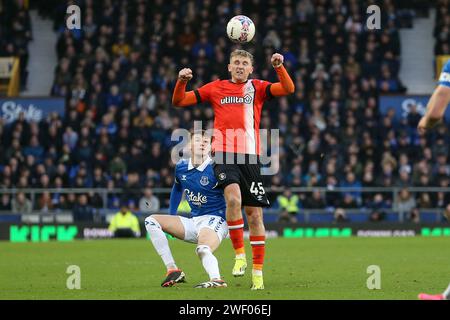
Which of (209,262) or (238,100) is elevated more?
(238,100)

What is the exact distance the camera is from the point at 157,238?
36.4ft

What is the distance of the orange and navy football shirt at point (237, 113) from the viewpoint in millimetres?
10820

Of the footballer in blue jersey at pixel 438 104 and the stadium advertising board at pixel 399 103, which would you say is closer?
the footballer in blue jersey at pixel 438 104

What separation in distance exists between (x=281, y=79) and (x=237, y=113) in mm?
649

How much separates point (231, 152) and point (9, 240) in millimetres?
14361

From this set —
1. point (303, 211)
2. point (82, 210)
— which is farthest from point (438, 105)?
point (82, 210)

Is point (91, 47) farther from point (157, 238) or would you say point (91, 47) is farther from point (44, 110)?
point (157, 238)

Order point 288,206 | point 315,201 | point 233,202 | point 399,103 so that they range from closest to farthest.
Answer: point 233,202, point 288,206, point 315,201, point 399,103

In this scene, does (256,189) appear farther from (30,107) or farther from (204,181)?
(30,107)

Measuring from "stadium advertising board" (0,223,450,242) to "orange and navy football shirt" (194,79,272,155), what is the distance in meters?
13.5

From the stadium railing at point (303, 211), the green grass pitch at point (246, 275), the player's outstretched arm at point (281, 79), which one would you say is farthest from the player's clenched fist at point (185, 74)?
the stadium railing at point (303, 211)

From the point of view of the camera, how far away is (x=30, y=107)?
2862 cm

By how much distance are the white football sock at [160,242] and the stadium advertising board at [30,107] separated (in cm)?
1767

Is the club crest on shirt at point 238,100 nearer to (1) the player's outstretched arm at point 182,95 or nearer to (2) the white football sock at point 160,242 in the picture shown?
(1) the player's outstretched arm at point 182,95
